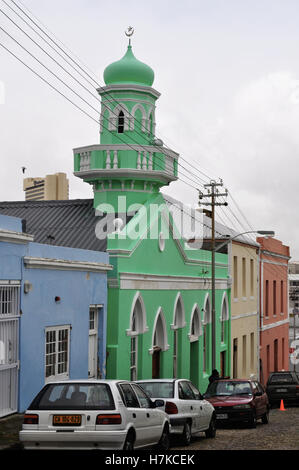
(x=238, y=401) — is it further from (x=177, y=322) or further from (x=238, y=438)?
(x=177, y=322)

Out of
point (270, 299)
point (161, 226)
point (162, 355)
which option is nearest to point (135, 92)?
point (161, 226)

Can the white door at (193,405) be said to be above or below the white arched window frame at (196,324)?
below

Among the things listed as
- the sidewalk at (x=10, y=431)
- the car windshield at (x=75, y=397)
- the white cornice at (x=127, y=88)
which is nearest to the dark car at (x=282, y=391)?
the white cornice at (x=127, y=88)

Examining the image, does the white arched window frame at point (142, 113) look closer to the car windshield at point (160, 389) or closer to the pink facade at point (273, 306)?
the car windshield at point (160, 389)

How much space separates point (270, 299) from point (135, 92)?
22773 millimetres

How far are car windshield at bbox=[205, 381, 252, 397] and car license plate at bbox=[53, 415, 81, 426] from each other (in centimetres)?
998

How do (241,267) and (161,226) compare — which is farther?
(241,267)

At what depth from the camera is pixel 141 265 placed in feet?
76.4

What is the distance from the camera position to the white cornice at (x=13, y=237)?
15418 millimetres

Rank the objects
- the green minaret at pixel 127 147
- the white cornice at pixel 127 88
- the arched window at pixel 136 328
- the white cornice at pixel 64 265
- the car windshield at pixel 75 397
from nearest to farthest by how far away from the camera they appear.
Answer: the car windshield at pixel 75 397 < the white cornice at pixel 64 265 < the arched window at pixel 136 328 < the green minaret at pixel 127 147 < the white cornice at pixel 127 88

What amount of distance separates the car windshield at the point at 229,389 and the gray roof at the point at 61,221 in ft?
17.7

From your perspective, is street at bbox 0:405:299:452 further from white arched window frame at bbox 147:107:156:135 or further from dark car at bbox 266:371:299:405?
white arched window frame at bbox 147:107:156:135
